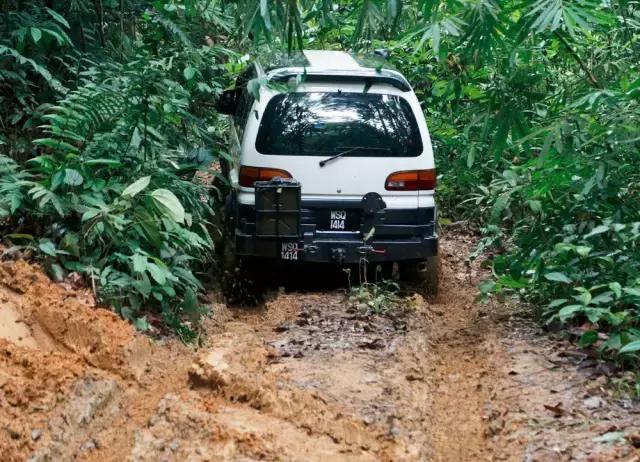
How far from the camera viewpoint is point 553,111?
24.2ft

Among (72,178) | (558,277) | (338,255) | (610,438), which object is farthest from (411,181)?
(610,438)

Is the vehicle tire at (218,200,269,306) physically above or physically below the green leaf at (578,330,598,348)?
below

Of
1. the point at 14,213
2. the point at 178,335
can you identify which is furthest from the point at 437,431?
the point at 14,213

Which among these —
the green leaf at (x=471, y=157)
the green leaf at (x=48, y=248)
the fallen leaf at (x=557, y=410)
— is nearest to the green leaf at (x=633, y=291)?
the fallen leaf at (x=557, y=410)

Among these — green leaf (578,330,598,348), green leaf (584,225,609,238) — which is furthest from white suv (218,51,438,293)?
green leaf (578,330,598,348)

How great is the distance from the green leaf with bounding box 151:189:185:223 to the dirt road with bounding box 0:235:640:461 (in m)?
0.79

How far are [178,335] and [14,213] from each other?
142 cm

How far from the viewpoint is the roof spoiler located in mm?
6641

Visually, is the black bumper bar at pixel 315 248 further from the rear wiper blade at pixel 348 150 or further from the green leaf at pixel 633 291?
the green leaf at pixel 633 291

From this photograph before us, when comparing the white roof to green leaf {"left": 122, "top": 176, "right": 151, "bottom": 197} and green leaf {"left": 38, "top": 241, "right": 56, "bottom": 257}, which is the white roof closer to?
green leaf {"left": 122, "top": 176, "right": 151, "bottom": 197}

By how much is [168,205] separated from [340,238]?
64.6 inches

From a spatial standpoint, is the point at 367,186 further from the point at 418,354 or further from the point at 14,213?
the point at 14,213

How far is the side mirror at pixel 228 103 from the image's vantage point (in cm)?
823

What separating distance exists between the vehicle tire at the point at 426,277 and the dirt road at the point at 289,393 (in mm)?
1336
